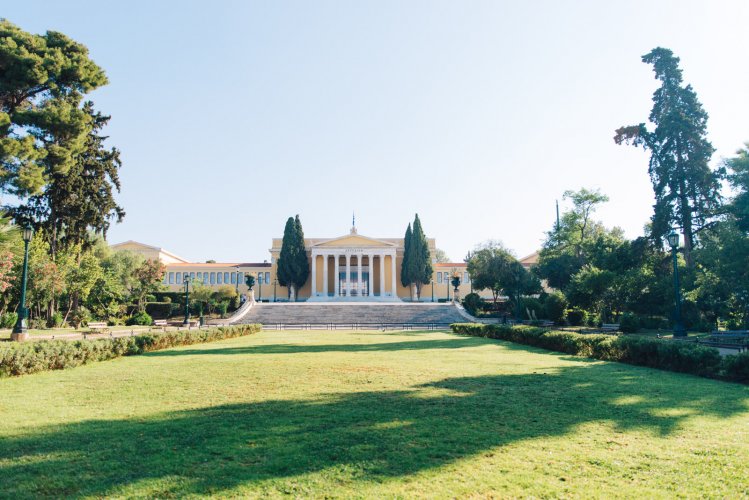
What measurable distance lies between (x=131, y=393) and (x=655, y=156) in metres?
31.3

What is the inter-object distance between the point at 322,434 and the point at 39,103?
27350 mm

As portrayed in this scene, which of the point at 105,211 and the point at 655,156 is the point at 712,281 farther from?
the point at 105,211

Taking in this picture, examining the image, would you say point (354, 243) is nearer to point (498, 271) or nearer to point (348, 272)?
point (348, 272)

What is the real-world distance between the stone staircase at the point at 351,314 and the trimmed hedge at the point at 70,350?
22113 millimetres

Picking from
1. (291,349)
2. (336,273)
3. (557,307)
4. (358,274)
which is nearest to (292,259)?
(336,273)

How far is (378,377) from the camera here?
9.48 m

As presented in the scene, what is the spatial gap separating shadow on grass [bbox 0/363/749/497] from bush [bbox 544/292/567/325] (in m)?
26.2

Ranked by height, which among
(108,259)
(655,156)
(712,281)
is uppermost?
(655,156)

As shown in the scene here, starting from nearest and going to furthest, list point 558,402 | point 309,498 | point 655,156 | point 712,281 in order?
1. point 309,498
2. point 558,402
3. point 712,281
4. point 655,156

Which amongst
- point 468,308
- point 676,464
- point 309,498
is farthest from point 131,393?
point 468,308

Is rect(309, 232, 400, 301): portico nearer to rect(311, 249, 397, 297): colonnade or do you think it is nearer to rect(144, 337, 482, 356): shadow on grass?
rect(311, 249, 397, 297): colonnade

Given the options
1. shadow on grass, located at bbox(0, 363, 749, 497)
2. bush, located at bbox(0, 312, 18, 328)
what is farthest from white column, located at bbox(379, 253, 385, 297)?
shadow on grass, located at bbox(0, 363, 749, 497)

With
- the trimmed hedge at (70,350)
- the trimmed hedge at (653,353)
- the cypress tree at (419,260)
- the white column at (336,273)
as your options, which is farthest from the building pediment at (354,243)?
the trimmed hedge at (653,353)

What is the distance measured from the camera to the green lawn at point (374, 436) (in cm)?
383
